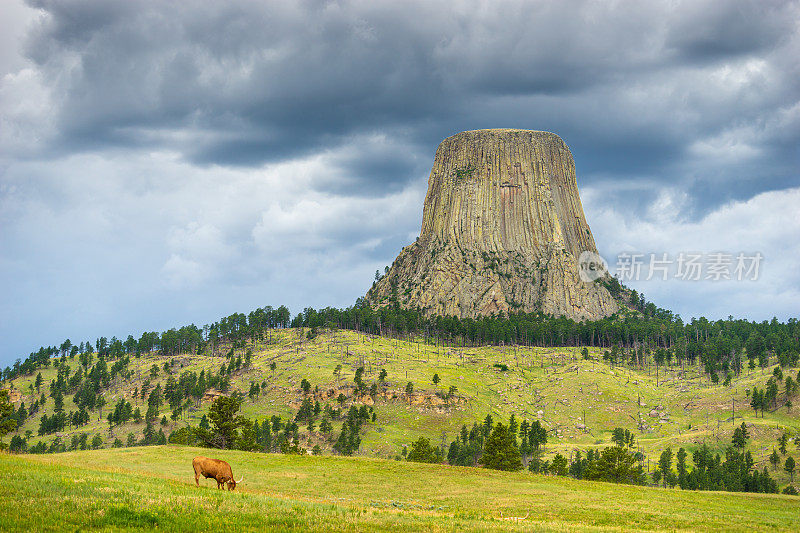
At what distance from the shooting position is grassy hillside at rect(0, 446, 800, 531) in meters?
26.9

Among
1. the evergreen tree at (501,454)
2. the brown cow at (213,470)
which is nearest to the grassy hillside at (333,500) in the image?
the brown cow at (213,470)

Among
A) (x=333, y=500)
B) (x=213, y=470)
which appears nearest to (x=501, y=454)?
(x=333, y=500)

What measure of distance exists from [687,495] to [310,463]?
4136 cm

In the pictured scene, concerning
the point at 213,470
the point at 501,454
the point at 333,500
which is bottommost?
the point at 501,454

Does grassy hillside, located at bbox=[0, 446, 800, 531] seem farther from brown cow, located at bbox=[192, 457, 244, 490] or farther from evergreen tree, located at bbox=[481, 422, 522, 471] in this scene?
evergreen tree, located at bbox=[481, 422, 522, 471]

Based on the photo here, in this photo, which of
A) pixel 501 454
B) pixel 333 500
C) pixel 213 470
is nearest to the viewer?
pixel 213 470

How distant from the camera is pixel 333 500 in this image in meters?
46.4

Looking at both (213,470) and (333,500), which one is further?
(333,500)

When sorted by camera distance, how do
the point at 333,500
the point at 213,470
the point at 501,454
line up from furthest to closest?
the point at 501,454
the point at 333,500
the point at 213,470

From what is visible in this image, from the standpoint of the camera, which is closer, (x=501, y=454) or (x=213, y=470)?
(x=213, y=470)

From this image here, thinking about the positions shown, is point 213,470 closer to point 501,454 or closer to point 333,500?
point 333,500

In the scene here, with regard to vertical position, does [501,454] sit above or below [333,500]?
below

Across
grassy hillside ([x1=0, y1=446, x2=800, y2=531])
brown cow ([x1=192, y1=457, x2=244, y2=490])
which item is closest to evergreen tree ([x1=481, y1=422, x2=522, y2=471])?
grassy hillside ([x1=0, y1=446, x2=800, y2=531])

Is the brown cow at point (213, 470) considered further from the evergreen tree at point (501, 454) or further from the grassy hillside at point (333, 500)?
the evergreen tree at point (501, 454)
